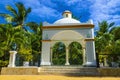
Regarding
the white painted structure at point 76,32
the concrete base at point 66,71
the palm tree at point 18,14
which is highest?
the palm tree at point 18,14

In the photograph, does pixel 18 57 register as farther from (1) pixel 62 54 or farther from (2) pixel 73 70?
(1) pixel 62 54

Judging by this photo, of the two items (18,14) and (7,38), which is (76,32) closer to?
(7,38)

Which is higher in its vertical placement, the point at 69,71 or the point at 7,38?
the point at 7,38

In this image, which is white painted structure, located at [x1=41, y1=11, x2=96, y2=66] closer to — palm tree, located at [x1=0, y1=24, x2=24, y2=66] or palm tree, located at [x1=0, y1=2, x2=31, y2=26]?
palm tree, located at [x1=0, y1=24, x2=24, y2=66]

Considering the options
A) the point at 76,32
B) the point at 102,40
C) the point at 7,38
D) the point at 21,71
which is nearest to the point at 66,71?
the point at 21,71

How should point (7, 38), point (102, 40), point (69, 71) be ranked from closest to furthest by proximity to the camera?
1. point (69, 71)
2. point (7, 38)
3. point (102, 40)

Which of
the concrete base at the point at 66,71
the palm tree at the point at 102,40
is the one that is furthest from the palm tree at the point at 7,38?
the palm tree at the point at 102,40

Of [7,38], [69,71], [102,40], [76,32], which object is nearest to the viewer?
[69,71]

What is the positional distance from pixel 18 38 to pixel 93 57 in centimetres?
781

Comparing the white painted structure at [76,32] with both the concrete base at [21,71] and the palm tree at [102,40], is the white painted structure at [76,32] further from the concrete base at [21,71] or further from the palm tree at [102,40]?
the palm tree at [102,40]

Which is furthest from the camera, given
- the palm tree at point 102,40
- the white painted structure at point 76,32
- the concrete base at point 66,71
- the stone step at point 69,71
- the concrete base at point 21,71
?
the palm tree at point 102,40

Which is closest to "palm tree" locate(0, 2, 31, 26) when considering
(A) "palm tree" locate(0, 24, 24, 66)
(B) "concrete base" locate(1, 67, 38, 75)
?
(A) "palm tree" locate(0, 24, 24, 66)

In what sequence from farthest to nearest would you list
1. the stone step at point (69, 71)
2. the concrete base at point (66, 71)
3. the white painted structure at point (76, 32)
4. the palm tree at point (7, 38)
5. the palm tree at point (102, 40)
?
the palm tree at point (102, 40) < the palm tree at point (7, 38) < the white painted structure at point (76, 32) < the stone step at point (69, 71) < the concrete base at point (66, 71)

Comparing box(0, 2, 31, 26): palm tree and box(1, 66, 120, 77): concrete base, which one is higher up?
box(0, 2, 31, 26): palm tree
